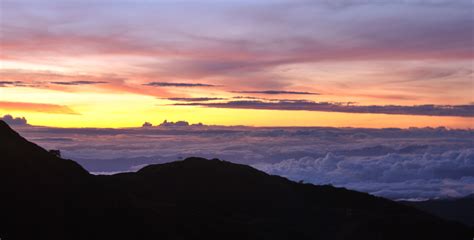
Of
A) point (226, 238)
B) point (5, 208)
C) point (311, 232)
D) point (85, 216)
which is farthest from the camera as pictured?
point (311, 232)

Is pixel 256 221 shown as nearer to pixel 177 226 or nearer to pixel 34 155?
pixel 177 226

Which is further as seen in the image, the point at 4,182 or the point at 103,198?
the point at 103,198

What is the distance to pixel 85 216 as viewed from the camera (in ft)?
444

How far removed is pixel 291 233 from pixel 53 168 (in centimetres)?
6028

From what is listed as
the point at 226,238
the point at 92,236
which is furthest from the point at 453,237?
the point at 92,236

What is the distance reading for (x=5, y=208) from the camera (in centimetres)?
12581

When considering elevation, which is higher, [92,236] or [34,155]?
[34,155]

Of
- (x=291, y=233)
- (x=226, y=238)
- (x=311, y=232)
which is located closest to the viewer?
(x=226, y=238)

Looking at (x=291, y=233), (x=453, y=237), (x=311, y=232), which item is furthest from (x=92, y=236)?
(x=453, y=237)

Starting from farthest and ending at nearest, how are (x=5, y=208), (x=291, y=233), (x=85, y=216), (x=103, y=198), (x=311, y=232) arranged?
(x=311, y=232) < (x=291, y=233) < (x=103, y=198) < (x=85, y=216) < (x=5, y=208)

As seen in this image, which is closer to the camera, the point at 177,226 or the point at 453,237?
the point at 177,226

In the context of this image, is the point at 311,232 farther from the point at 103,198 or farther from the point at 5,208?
the point at 5,208

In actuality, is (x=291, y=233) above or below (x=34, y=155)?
below

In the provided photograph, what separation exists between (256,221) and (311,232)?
16708 millimetres
